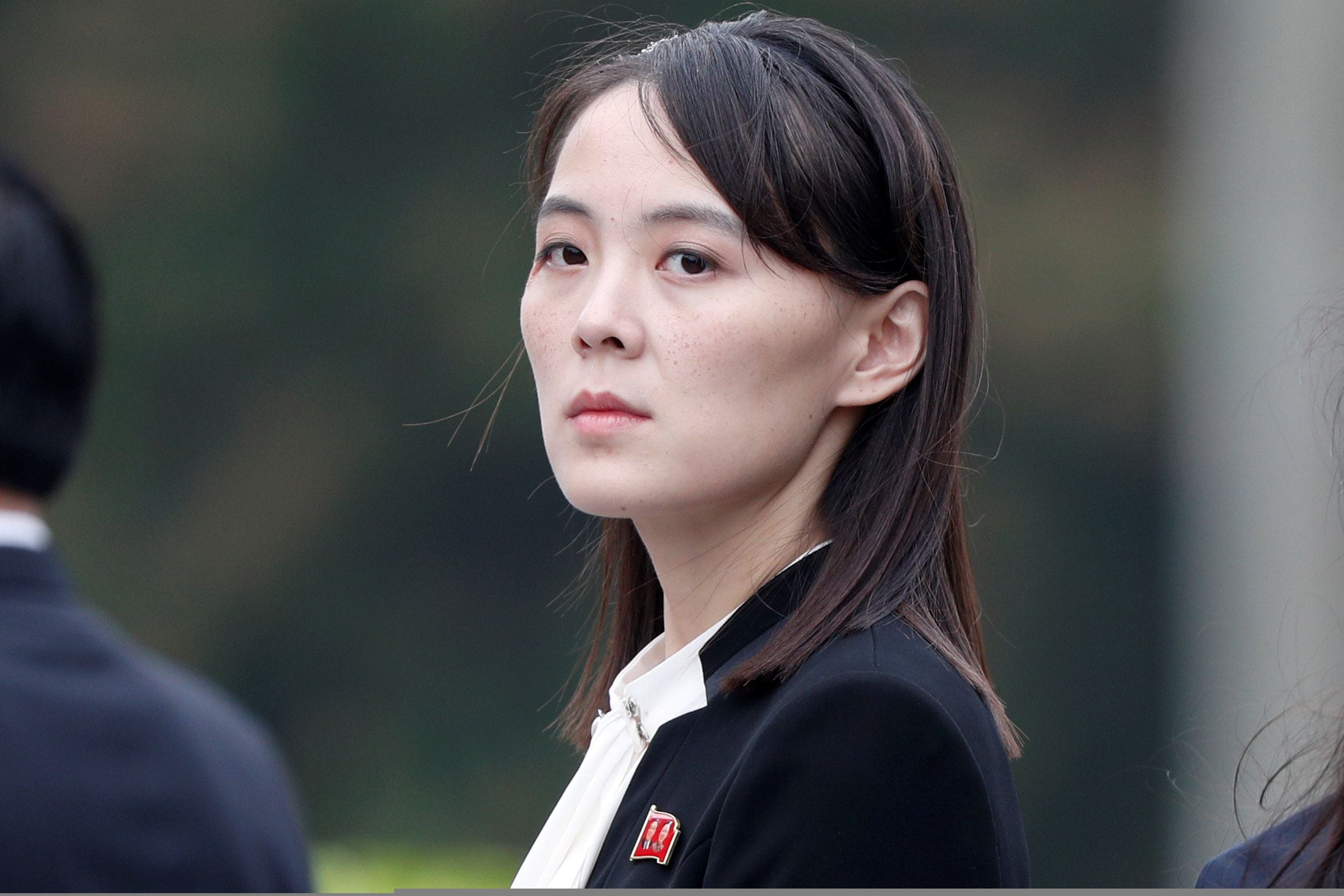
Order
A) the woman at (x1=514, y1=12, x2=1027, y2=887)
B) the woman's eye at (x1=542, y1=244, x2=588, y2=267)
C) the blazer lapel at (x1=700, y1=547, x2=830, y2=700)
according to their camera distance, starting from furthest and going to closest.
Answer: the woman's eye at (x1=542, y1=244, x2=588, y2=267)
the blazer lapel at (x1=700, y1=547, x2=830, y2=700)
the woman at (x1=514, y1=12, x2=1027, y2=887)

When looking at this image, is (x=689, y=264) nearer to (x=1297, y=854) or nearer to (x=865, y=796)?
(x=865, y=796)

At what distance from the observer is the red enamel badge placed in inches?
73.9

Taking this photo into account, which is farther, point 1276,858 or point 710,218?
point 710,218

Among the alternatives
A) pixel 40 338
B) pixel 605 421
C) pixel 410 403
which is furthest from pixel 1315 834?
pixel 410 403

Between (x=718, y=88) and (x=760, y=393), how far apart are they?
398mm

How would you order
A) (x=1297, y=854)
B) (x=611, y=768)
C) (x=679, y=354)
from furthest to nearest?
1. (x=611, y=768)
2. (x=679, y=354)
3. (x=1297, y=854)

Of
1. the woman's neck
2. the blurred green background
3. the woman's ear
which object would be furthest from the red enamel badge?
the blurred green background

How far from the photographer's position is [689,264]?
209 cm

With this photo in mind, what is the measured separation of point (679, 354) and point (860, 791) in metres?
0.60

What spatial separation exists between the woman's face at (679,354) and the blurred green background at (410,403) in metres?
4.87

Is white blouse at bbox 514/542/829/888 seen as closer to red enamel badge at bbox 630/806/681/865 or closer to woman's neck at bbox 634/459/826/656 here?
woman's neck at bbox 634/459/826/656

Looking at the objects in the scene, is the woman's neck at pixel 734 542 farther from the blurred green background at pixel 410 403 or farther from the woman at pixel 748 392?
the blurred green background at pixel 410 403

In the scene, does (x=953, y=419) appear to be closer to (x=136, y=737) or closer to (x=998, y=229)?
(x=136, y=737)

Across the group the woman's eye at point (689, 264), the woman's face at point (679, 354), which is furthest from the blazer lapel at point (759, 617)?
the woman's eye at point (689, 264)
